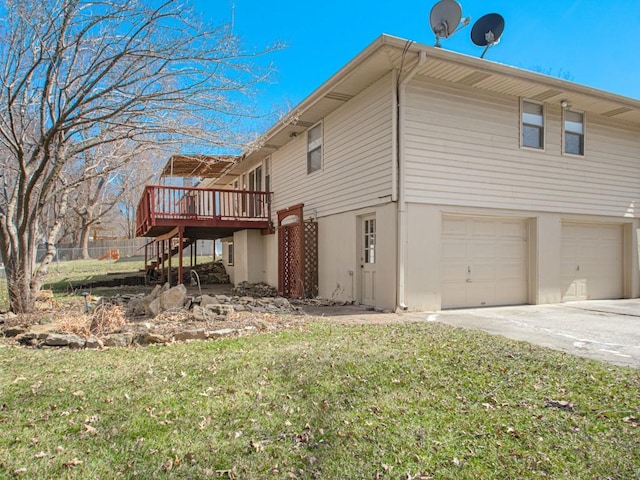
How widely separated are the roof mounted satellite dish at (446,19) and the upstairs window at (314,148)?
3558mm

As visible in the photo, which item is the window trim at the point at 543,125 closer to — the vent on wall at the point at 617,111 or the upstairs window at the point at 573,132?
the upstairs window at the point at 573,132

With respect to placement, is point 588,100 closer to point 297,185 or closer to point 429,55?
point 429,55

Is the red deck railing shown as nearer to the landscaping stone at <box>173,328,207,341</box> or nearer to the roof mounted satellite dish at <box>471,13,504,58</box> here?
the landscaping stone at <box>173,328,207,341</box>

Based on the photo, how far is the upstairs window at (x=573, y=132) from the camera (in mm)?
9625

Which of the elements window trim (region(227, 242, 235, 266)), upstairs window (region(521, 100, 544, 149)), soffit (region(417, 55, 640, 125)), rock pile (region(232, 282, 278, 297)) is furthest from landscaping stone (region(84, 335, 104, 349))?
window trim (region(227, 242, 235, 266))

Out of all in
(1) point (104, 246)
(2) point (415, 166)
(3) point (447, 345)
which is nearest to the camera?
(3) point (447, 345)

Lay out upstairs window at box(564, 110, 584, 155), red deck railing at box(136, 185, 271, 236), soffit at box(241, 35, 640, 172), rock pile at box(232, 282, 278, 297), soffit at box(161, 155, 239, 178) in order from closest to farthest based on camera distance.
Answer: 1. soffit at box(241, 35, 640, 172)
2. upstairs window at box(564, 110, 584, 155)
3. red deck railing at box(136, 185, 271, 236)
4. rock pile at box(232, 282, 278, 297)
5. soffit at box(161, 155, 239, 178)

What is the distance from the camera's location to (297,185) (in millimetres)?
11758

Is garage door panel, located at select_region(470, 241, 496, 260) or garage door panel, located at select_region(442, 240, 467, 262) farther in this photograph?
garage door panel, located at select_region(470, 241, 496, 260)

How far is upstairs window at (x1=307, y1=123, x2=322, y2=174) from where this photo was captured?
10695mm

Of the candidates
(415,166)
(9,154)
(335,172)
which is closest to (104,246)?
(9,154)

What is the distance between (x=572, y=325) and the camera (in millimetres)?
6676

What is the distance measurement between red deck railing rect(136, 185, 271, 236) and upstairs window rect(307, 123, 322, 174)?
2473 mm

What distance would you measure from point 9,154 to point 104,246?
103 feet
